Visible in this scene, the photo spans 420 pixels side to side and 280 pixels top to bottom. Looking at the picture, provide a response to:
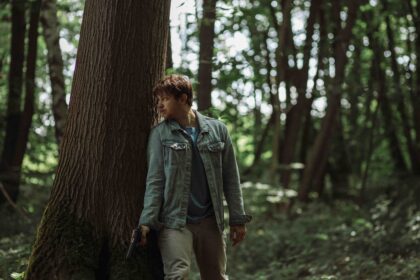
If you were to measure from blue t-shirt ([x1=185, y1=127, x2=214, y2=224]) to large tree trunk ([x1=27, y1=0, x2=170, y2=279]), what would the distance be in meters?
0.46

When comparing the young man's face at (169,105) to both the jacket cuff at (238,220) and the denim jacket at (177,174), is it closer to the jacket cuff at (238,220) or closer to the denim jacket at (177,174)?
the denim jacket at (177,174)

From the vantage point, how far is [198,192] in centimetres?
529

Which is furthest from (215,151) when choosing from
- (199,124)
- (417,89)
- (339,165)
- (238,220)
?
(339,165)

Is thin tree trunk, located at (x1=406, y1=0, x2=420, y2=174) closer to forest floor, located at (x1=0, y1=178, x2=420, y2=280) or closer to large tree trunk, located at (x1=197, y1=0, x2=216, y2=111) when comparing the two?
forest floor, located at (x1=0, y1=178, x2=420, y2=280)

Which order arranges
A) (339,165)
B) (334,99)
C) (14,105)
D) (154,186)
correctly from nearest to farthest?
1. (154,186)
2. (14,105)
3. (334,99)
4. (339,165)

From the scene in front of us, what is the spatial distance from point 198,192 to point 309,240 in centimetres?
775

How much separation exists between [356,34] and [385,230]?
24.0ft

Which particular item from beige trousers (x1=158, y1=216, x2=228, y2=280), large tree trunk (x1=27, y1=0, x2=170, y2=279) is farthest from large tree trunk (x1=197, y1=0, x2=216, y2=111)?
beige trousers (x1=158, y1=216, x2=228, y2=280)

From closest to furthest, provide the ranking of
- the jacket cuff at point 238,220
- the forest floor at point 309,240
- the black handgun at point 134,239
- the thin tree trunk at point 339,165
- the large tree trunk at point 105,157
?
the black handgun at point 134,239 → the large tree trunk at point 105,157 → the jacket cuff at point 238,220 → the forest floor at point 309,240 → the thin tree trunk at point 339,165

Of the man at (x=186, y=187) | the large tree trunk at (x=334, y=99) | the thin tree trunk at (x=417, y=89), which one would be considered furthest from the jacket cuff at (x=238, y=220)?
the thin tree trunk at (x=417, y=89)

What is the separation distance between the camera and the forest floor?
9.24 metres

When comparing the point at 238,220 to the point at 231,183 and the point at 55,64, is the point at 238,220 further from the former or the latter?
the point at 55,64

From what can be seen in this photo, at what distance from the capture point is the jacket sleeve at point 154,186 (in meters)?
5.05

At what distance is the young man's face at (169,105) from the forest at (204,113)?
1.08 feet
